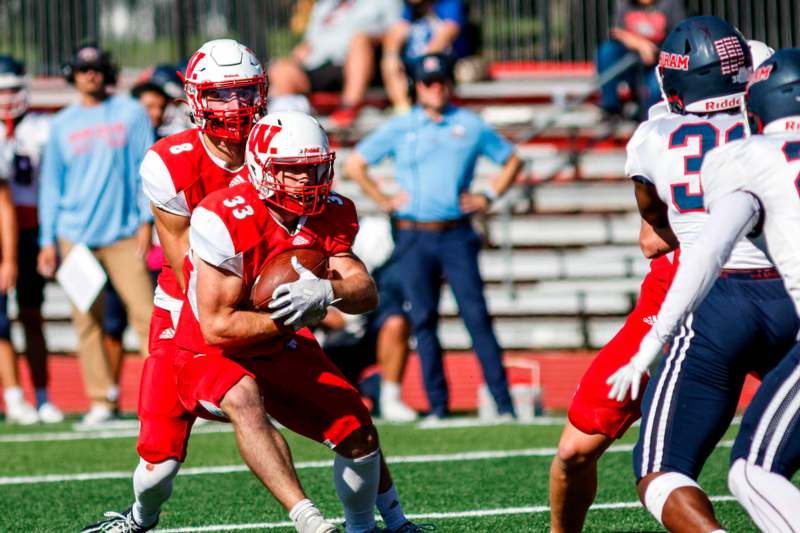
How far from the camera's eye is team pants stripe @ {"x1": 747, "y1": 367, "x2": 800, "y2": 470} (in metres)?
3.42

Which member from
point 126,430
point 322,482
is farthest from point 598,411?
point 126,430

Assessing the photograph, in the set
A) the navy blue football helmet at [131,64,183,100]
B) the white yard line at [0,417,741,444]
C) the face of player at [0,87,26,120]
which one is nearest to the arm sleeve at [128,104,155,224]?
the navy blue football helmet at [131,64,183,100]

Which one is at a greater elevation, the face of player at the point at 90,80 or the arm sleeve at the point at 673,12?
the arm sleeve at the point at 673,12

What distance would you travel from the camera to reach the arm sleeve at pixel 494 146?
27.3 ft

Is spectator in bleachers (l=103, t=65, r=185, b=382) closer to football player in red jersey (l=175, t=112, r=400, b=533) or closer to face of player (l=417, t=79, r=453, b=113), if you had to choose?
face of player (l=417, t=79, r=453, b=113)

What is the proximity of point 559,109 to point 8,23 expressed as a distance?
5.69m

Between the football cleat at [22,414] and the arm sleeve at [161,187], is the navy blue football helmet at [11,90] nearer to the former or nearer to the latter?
the football cleat at [22,414]

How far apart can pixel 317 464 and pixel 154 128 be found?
10.1ft

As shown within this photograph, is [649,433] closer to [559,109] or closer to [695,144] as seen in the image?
[695,144]

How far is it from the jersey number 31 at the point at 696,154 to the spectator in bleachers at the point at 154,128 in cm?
468

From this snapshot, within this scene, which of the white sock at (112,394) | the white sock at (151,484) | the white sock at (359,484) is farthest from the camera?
the white sock at (112,394)

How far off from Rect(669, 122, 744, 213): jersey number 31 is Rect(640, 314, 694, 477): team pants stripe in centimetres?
34

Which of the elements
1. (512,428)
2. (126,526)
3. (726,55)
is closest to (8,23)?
(512,428)

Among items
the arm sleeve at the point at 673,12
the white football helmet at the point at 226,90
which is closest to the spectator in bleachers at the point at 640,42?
the arm sleeve at the point at 673,12
